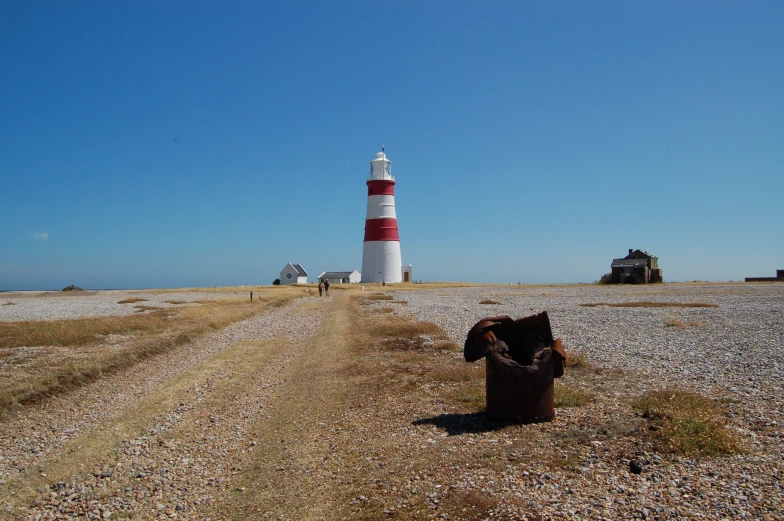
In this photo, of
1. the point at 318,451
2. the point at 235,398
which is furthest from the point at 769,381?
the point at 235,398

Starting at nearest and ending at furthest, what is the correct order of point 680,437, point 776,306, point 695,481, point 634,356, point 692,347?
1. point 695,481
2. point 680,437
3. point 634,356
4. point 692,347
5. point 776,306

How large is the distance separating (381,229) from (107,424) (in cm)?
5706

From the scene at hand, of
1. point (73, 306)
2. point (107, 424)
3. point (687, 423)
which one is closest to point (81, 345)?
point (107, 424)

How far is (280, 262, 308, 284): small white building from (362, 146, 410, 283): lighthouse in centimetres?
1861

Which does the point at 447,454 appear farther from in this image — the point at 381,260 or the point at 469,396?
the point at 381,260

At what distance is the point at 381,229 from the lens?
67.1 metres

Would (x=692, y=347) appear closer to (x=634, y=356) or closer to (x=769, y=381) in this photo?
(x=634, y=356)

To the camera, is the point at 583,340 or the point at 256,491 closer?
the point at 256,491

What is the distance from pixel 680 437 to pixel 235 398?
8865mm

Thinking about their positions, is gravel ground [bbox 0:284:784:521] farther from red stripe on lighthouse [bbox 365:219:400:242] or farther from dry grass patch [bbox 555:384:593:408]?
red stripe on lighthouse [bbox 365:219:400:242]

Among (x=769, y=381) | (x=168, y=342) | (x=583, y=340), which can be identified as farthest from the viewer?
(x=168, y=342)

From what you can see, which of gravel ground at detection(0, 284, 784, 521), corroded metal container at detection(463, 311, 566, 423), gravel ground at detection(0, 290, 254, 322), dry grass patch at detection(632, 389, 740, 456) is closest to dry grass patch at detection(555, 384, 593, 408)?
gravel ground at detection(0, 284, 784, 521)

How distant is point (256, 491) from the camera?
7414 mm

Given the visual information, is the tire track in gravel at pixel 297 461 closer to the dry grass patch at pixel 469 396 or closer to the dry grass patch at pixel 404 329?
the dry grass patch at pixel 469 396
